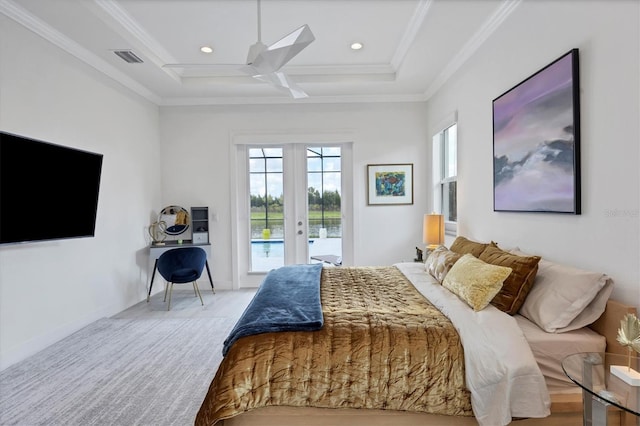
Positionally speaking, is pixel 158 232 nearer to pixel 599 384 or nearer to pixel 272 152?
pixel 272 152

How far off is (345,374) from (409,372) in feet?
1.01

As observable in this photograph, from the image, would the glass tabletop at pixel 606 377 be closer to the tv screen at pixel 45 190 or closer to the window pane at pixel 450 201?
the window pane at pixel 450 201

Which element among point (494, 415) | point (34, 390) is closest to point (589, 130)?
point (494, 415)

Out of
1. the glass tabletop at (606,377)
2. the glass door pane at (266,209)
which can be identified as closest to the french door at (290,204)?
the glass door pane at (266,209)

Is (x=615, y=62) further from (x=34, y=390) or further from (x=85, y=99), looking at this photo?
(x=85, y=99)

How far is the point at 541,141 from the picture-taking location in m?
2.23

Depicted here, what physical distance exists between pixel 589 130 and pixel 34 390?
3.81 metres

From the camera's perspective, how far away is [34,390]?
227cm

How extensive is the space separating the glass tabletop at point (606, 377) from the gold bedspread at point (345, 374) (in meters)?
0.45

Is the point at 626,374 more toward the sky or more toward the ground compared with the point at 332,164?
more toward the ground

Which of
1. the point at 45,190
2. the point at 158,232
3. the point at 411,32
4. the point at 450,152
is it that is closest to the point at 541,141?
the point at 411,32

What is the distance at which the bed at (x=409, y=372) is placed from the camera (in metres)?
1.54

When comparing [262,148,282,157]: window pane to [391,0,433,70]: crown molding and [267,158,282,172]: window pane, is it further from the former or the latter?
[391,0,433,70]: crown molding

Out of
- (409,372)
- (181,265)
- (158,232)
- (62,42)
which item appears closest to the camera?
(409,372)
